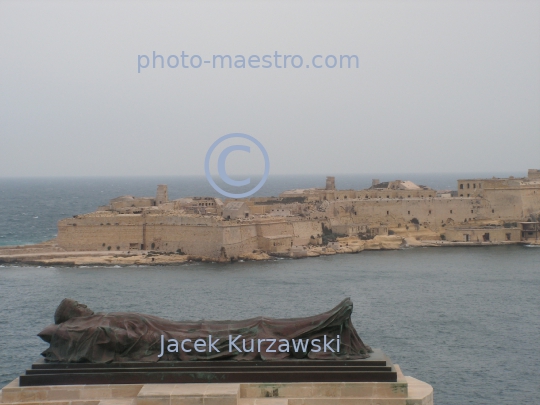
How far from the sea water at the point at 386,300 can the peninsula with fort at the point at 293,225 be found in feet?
4.83

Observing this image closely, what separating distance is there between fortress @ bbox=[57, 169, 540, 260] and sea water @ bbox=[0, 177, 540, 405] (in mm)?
1852

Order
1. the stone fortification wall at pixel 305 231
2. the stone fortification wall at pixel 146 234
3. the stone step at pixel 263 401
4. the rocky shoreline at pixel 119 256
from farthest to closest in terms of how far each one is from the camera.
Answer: the stone fortification wall at pixel 305 231 → the stone fortification wall at pixel 146 234 → the rocky shoreline at pixel 119 256 → the stone step at pixel 263 401

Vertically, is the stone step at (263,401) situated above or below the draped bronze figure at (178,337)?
below

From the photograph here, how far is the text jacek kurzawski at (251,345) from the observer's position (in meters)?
9.66

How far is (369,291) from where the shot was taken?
26141 millimetres

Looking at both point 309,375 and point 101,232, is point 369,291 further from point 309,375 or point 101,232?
point 309,375

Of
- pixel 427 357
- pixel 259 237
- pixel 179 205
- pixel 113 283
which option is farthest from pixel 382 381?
pixel 179 205

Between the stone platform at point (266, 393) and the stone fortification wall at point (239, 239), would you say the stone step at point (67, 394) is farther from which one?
the stone fortification wall at point (239, 239)

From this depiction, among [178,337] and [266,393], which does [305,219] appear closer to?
[178,337]

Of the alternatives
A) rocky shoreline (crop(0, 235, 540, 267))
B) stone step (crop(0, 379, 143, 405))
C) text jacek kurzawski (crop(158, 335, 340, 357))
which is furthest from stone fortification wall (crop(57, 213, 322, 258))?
stone step (crop(0, 379, 143, 405))

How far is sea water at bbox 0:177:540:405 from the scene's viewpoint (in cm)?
1608

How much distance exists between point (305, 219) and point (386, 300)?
1615 cm

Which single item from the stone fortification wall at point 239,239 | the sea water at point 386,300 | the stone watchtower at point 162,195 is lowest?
the sea water at point 386,300

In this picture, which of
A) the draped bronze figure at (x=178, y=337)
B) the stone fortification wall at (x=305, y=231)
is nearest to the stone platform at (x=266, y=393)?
the draped bronze figure at (x=178, y=337)
